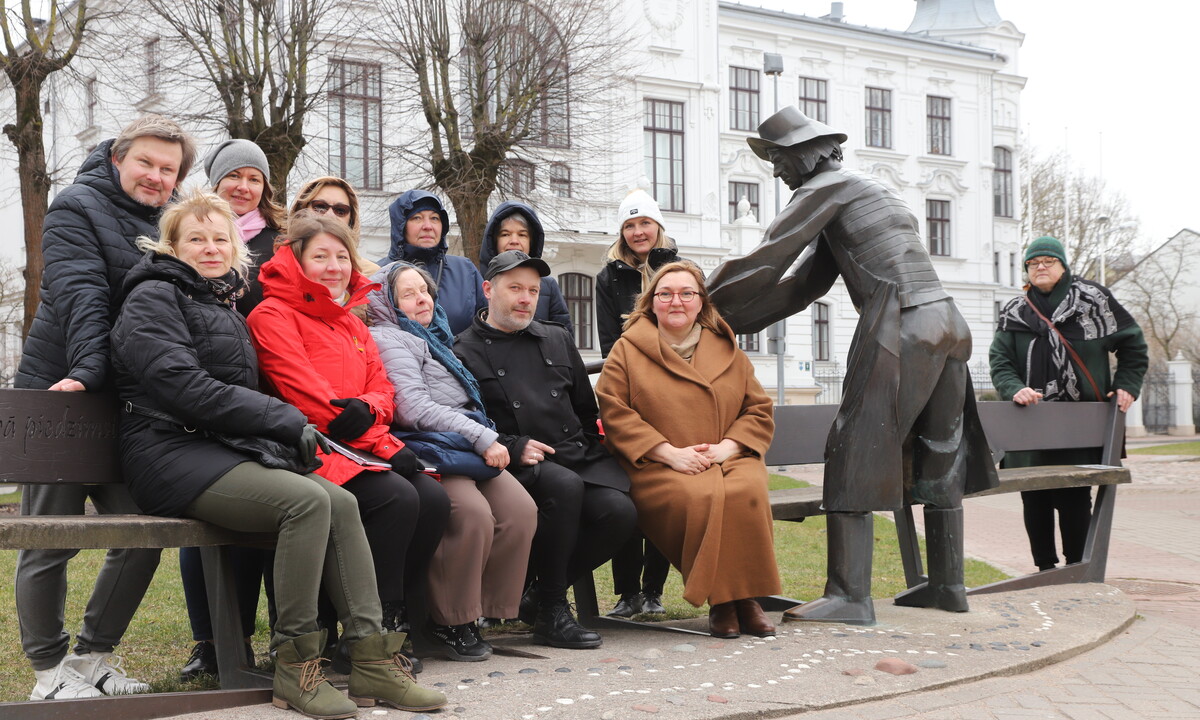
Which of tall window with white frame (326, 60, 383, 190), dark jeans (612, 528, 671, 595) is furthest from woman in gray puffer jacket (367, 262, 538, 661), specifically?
tall window with white frame (326, 60, 383, 190)

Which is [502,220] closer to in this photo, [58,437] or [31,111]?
[58,437]

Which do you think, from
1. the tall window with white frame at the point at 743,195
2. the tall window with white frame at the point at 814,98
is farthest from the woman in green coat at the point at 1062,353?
the tall window with white frame at the point at 814,98

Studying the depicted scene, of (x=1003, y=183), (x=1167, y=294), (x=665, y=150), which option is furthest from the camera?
(x=1167, y=294)

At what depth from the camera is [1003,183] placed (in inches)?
1655

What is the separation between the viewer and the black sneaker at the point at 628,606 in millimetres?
6020

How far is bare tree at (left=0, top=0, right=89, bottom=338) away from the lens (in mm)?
14555

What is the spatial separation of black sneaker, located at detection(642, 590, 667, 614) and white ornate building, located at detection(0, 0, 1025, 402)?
58.3ft

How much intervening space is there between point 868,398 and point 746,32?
107ft

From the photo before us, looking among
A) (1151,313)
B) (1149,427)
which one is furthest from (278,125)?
(1151,313)

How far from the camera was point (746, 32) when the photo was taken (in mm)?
35969

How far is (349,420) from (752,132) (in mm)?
33096

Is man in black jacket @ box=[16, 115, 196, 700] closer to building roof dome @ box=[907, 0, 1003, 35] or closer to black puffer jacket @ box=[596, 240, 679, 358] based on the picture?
black puffer jacket @ box=[596, 240, 679, 358]

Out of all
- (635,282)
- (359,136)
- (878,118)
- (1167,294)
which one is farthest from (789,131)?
(1167,294)

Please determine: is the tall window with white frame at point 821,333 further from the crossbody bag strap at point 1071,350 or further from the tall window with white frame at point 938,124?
the crossbody bag strap at point 1071,350
